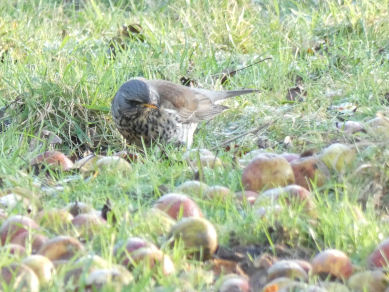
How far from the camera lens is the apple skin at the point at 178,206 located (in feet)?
10.8

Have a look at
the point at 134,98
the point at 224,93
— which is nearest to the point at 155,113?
the point at 134,98

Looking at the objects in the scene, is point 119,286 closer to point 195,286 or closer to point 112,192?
point 195,286

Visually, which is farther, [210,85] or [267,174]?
[210,85]

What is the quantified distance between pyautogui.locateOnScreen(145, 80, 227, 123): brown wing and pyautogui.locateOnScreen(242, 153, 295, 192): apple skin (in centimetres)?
226

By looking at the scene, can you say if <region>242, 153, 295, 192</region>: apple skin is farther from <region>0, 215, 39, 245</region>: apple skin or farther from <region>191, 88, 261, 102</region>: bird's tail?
<region>191, 88, 261, 102</region>: bird's tail

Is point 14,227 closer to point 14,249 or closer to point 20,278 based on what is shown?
point 14,249

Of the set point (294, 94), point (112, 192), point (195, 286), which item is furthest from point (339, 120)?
point (195, 286)

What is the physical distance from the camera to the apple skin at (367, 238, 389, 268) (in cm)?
287

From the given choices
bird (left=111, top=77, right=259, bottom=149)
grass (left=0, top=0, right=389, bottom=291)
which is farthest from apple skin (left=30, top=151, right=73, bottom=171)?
bird (left=111, top=77, right=259, bottom=149)

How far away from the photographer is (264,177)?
151 inches

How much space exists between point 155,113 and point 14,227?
2.94 metres

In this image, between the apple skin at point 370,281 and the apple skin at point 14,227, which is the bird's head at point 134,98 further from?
the apple skin at point 370,281

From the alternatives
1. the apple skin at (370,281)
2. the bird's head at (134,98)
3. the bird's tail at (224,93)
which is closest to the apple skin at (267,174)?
the apple skin at (370,281)

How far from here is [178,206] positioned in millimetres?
3305
